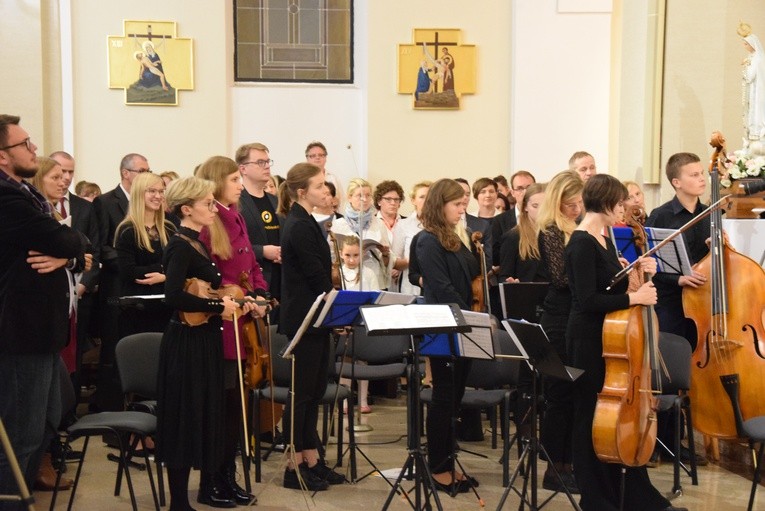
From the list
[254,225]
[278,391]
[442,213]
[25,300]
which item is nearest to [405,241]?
[254,225]

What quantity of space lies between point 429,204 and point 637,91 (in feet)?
15.1

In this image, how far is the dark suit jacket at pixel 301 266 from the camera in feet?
18.7

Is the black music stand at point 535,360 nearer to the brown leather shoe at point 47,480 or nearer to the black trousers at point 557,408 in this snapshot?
the black trousers at point 557,408

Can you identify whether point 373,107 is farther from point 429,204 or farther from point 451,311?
point 451,311

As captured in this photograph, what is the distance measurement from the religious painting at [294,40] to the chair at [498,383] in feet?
20.8

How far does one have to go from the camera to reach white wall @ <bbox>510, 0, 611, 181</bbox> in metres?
11.3

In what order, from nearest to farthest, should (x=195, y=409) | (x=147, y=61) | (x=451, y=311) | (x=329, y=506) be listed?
1. (x=451, y=311)
2. (x=195, y=409)
3. (x=329, y=506)
4. (x=147, y=61)

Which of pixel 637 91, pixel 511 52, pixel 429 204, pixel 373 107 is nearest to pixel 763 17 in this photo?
pixel 637 91

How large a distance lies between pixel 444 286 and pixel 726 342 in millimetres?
1728

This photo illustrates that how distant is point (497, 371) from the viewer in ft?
20.7

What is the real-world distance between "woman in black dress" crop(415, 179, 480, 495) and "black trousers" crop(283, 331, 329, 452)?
638 mm

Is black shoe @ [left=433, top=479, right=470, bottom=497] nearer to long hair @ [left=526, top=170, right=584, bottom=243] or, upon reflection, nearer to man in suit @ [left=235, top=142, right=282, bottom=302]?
long hair @ [left=526, top=170, right=584, bottom=243]

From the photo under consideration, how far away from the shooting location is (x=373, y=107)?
11.4 m

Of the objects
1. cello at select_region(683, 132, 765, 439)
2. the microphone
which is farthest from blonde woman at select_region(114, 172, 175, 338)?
the microphone
